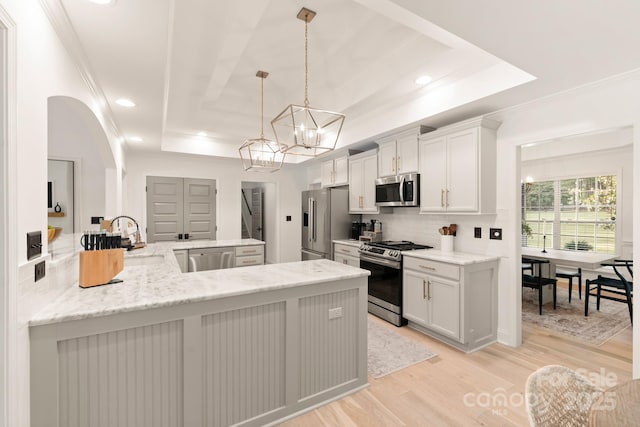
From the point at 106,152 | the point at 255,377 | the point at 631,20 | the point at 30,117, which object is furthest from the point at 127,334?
the point at 631,20

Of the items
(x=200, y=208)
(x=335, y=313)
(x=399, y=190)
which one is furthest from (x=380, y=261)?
(x=200, y=208)

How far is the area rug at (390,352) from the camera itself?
2656 mm

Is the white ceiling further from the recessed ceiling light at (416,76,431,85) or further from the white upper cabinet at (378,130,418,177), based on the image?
the white upper cabinet at (378,130,418,177)

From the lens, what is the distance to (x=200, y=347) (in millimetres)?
1671

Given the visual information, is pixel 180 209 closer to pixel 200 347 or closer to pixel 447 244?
pixel 200 347

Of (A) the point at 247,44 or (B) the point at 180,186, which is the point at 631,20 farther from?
(B) the point at 180,186

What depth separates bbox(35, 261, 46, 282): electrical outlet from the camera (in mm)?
1358

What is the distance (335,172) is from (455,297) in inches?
121

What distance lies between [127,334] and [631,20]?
3.17 metres

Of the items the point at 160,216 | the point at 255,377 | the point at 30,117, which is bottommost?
the point at 255,377

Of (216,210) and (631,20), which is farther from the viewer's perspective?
(216,210)

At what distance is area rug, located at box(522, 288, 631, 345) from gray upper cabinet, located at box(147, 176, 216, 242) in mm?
5441

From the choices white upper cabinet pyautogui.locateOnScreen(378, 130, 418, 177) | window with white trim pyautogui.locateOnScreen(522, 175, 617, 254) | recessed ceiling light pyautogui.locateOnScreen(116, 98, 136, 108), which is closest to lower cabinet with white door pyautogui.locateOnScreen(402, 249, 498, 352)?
white upper cabinet pyautogui.locateOnScreen(378, 130, 418, 177)

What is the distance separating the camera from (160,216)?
18.0 feet
